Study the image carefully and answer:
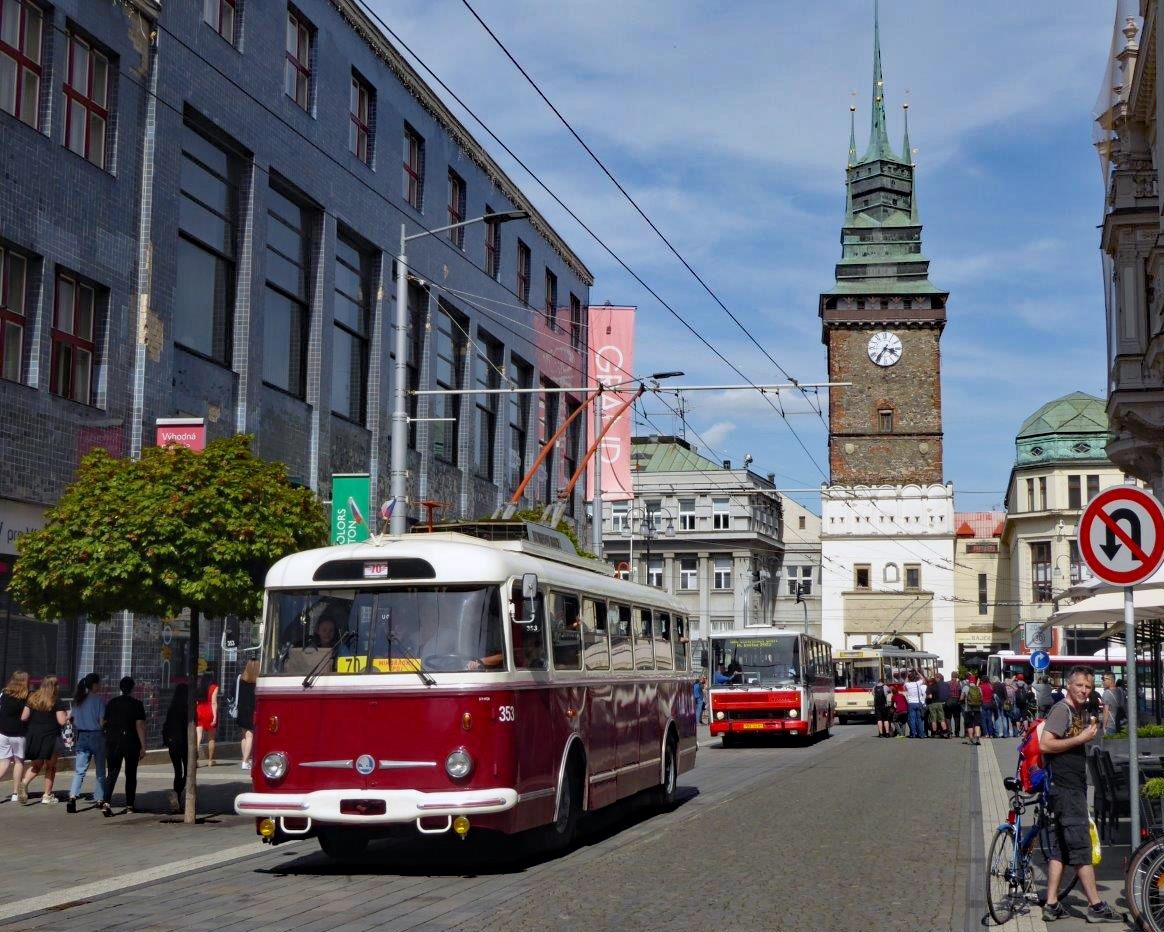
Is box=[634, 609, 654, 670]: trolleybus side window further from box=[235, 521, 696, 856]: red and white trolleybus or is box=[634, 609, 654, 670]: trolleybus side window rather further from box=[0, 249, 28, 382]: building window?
box=[0, 249, 28, 382]: building window

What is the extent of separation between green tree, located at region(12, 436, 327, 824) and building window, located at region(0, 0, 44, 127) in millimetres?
7717

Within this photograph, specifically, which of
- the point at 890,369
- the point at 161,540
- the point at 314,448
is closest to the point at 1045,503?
the point at 890,369

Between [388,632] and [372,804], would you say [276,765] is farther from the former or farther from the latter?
[388,632]

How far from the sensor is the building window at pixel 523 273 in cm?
4523

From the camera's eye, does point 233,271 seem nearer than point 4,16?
No

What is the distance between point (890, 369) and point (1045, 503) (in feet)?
47.3

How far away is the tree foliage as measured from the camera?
52.2ft

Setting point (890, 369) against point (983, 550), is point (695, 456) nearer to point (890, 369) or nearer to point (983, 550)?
point (890, 369)

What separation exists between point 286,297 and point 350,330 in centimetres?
320

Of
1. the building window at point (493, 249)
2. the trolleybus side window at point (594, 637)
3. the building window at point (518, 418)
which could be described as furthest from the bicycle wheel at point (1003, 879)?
the building window at point (518, 418)

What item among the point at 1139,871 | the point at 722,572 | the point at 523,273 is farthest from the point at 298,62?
the point at 722,572

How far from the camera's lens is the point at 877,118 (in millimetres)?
105750

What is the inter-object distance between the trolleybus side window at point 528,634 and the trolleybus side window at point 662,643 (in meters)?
5.05

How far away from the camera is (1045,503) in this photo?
98062 mm
